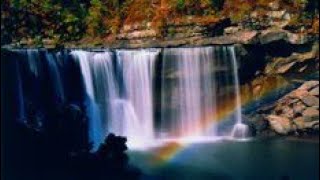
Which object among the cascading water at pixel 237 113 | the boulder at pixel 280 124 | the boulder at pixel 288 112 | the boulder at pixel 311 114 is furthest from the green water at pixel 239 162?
the boulder at pixel 288 112

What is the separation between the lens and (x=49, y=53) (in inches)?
1254

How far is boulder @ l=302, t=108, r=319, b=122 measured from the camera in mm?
32578

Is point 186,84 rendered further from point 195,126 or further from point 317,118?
point 317,118

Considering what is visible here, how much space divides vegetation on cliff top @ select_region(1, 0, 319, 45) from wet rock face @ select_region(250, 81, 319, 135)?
11.1 feet

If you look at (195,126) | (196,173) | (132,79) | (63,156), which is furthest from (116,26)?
(63,156)

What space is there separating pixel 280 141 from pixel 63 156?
1482 cm

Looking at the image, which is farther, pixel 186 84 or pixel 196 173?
pixel 186 84

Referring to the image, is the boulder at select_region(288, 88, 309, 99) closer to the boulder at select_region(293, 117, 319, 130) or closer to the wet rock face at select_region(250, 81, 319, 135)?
the wet rock face at select_region(250, 81, 319, 135)

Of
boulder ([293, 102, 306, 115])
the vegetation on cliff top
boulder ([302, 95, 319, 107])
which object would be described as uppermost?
the vegetation on cliff top

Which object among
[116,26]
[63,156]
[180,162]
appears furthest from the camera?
[116,26]

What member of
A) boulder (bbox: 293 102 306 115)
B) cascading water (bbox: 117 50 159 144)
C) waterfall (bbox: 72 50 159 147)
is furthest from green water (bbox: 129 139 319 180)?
waterfall (bbox: 72 50 159 147)

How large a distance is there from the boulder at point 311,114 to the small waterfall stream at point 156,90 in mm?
2903

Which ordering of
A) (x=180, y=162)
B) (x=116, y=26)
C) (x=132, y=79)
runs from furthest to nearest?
(x=116, y=26), (x=132, y=79), (x=180, y=162)

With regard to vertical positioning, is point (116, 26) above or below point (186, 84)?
above
